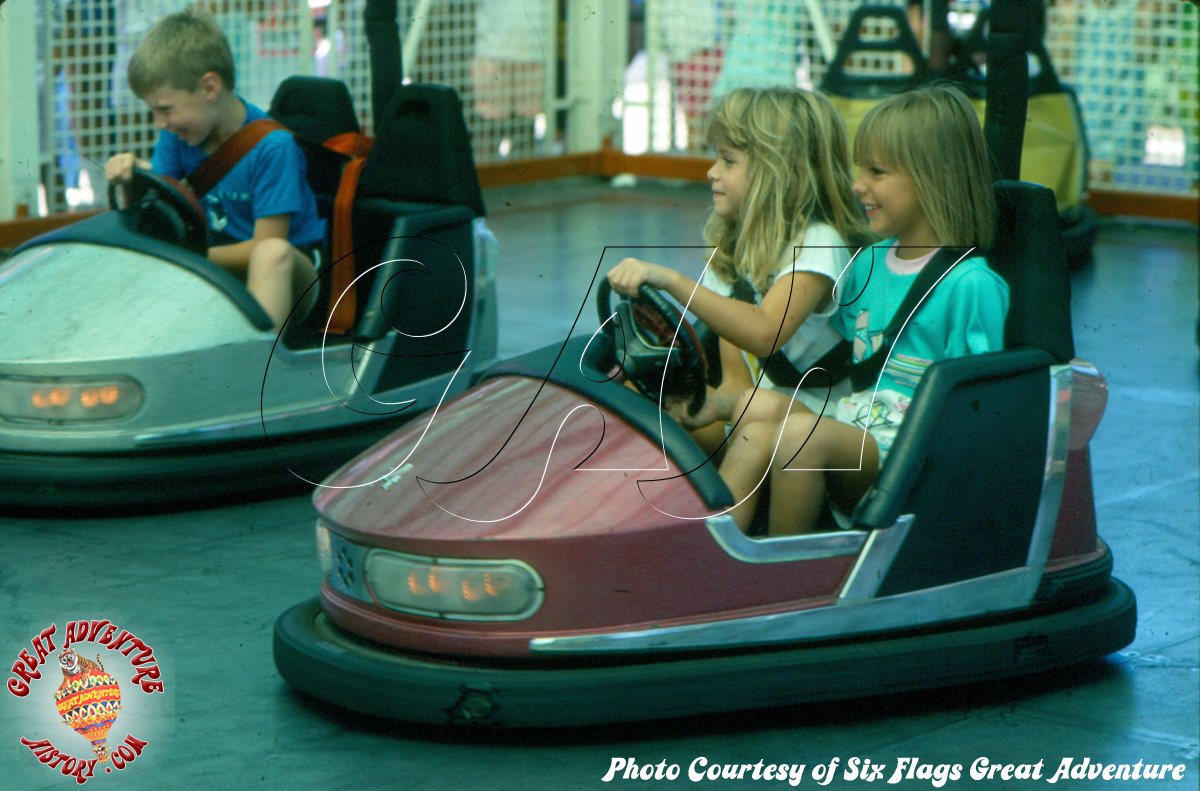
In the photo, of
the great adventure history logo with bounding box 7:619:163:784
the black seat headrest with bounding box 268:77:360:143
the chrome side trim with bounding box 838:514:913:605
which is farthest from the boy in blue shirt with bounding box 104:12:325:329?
the chrome side trim with bounding box 838:514:913:605

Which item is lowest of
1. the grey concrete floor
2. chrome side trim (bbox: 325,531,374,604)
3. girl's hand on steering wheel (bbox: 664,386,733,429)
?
the grey concrete floor

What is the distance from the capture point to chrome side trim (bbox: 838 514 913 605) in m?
2.38

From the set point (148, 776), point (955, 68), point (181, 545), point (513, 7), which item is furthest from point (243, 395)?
point (513, 7)

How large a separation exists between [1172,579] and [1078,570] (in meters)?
0.63

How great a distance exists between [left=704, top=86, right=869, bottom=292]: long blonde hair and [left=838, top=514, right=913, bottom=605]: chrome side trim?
0.41 meters

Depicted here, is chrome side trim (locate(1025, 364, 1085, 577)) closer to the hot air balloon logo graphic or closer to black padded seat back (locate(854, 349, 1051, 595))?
black padded seat back (locate(854, 349, 1051, 595))

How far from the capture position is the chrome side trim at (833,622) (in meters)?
2.31

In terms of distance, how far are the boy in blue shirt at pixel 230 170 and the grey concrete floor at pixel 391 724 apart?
1.65 feet

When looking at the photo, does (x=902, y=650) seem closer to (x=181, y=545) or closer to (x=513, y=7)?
(x=181, y=545)

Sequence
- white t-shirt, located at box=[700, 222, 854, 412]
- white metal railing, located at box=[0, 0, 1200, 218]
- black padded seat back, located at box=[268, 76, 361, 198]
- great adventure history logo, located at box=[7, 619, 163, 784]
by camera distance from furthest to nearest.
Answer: white metal railing, located at box=[0, 0, 1200, 218] → black padded seat back, located at box=[268, 76, 361, 198] → white t-shirt, located at box=[700, 222, 854, 412] → great adventure history logo, located at box=[7, 619, 163, 784]

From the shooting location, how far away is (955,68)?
614 cm

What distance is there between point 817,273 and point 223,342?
1.51m

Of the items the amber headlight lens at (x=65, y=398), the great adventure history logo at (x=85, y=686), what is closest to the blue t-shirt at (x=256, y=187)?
the amber headlight lens at (x=65, y=398)

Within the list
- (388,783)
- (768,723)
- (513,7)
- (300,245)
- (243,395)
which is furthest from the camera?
(513,7)
